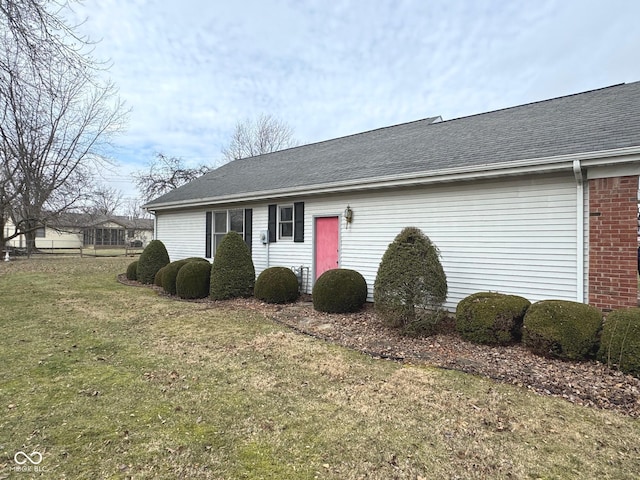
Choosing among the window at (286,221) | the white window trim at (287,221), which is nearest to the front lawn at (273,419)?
the white window trim at (287,221)

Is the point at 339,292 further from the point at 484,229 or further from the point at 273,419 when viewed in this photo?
the point at 273,419

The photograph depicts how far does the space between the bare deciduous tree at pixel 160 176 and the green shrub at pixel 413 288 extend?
A: 2927 centimetres

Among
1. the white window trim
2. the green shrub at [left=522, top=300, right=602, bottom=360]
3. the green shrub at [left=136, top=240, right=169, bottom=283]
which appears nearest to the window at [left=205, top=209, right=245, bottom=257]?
the white window trim

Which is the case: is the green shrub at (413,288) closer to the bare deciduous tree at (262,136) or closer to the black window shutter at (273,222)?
the black window shutter at (273,222)

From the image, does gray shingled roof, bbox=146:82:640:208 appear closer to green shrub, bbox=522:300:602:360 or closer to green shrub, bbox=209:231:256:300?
green shrub, bbox=209:231:256:300

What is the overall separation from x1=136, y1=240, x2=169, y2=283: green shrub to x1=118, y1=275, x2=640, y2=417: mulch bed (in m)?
6.70

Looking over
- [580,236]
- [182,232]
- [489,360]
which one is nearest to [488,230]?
[580,236]

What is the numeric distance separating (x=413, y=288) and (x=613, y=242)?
2.88 meters

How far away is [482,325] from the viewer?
204 inches

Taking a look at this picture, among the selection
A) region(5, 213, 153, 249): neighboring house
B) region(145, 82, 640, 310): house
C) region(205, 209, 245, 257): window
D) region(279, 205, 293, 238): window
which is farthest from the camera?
region(5, 213, 153, 249): neighboring house

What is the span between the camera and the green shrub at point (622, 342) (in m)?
3.99

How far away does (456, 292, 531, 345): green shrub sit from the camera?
5055mm

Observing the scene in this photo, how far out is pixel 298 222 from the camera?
945 cm

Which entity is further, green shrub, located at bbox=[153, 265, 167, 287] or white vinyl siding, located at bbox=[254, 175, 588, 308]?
green shrub, located at bbox=[153, 265, 167, 287]
